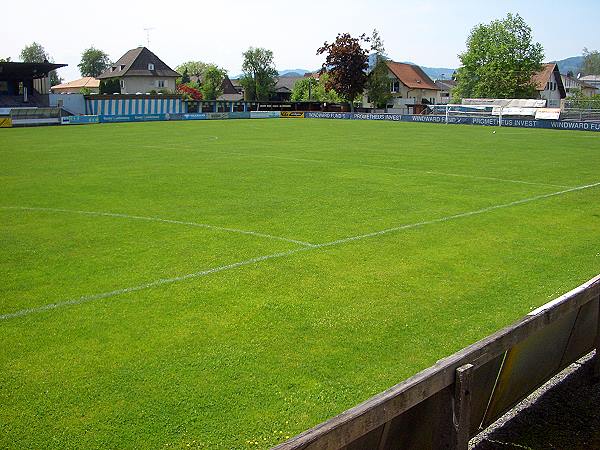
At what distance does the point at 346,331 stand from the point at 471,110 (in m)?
56.7

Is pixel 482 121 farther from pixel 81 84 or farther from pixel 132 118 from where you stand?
pixel 81 84

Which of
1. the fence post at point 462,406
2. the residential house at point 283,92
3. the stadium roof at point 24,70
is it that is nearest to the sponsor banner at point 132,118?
the stadium roof at point 24,70

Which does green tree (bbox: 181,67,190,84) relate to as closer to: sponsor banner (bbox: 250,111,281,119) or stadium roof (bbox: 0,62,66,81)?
stadium roof (bbox: 0,62,66,81)

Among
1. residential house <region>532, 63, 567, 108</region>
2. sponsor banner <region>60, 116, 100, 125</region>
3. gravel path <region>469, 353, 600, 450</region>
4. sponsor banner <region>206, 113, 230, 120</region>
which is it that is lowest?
gravel path <region>469, 353, 600, 450</region>

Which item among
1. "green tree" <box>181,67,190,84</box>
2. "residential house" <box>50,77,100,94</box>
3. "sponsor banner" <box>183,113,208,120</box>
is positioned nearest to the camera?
"sponsor banner" <box>183,113,208,120</box>

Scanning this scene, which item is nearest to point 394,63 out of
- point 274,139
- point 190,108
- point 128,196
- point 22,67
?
point 190,108

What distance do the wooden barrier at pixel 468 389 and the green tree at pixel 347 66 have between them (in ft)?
254

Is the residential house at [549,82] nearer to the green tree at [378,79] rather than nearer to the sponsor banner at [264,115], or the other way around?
the green tree at [378,79]

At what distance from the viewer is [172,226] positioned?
12.4 metres

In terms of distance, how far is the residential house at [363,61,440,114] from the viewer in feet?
339

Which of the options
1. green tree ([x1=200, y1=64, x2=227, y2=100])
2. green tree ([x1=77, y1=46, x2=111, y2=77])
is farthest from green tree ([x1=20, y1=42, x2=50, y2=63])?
green tree ([x1=200, y1=64, x2=227, y2=100])

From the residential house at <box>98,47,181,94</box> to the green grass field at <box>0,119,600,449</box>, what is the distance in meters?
91.6

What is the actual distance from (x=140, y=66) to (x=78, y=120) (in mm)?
57069

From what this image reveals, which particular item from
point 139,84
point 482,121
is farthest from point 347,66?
point 139,84
